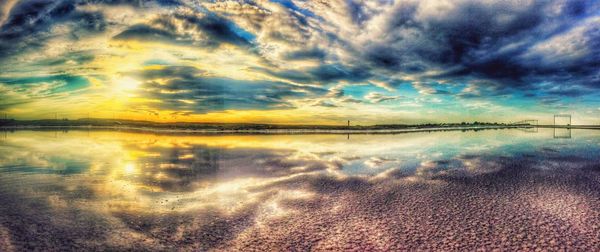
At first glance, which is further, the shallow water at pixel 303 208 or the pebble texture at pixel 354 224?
the shallow water at pixel 303 208

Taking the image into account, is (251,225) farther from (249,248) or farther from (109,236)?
(109,236)

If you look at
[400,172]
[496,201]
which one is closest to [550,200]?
[496,201]

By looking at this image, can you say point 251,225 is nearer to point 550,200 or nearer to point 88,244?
point 88,244

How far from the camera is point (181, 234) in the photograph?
4.20m

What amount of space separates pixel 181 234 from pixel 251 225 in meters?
0.95

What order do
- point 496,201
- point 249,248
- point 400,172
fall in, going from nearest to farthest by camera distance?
1. point 249,248
2. point 496,201
3. point 400,172

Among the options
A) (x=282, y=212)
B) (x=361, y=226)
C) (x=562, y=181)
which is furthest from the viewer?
(x=562, y=181)

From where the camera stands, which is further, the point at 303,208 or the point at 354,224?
the point at 303,208

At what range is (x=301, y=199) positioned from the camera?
19.7 ft

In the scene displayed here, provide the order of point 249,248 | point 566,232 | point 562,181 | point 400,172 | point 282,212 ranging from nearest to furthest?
point 249,248 → point 566,232 → point 282,212 → point 562,181 → point 400,172

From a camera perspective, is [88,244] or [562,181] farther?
[562,181]

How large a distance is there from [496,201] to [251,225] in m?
4.32

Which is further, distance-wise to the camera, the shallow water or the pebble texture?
the shallow water

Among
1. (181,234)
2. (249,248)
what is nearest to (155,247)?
(181,234)
